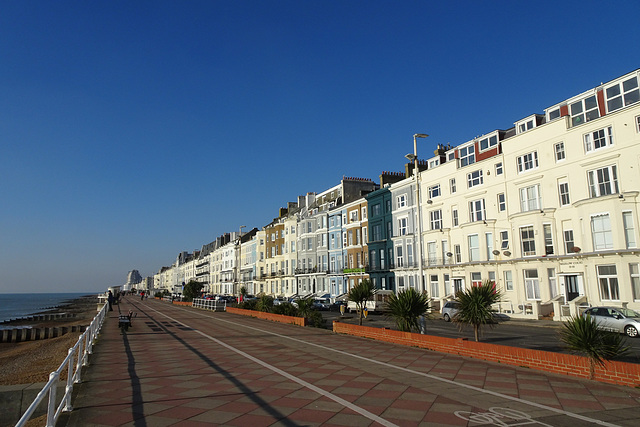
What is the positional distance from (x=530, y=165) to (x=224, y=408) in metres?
31.4

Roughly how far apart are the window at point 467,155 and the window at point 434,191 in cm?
364

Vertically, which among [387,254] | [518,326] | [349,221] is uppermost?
[349,221]

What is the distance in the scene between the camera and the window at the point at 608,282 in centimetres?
2609

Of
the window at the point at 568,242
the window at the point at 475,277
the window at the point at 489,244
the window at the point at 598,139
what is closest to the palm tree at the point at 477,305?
the window at the point at 568,242

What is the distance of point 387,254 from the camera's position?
158 feet

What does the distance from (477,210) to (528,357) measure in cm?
2760

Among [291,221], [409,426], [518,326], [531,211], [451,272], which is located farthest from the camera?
[291,221]

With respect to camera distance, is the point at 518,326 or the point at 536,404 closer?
the point at 536,404

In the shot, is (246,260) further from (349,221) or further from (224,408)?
(224,408)

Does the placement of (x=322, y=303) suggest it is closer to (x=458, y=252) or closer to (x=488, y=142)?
(x=458, y=252)

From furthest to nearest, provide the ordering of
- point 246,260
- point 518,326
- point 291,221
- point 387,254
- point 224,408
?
point 246,260 → point 291,221 → point 387,254 → point 518,326 → point 224,408

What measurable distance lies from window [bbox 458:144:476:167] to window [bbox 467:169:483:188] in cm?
114

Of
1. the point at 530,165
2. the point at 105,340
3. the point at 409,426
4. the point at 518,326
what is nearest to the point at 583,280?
the point at 518,326

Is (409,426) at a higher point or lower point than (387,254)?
lower
